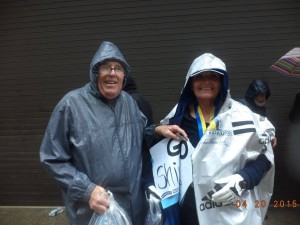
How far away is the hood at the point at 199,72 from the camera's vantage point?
2217 mm

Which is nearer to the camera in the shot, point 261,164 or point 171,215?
point 261,164

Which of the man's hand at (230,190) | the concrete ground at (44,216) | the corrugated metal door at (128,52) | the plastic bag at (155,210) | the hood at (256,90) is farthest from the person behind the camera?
the corrugated metal door at (128,52)

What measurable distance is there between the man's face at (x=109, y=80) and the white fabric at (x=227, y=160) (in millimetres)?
680

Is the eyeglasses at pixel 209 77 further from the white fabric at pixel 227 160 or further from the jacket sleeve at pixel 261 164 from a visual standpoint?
the jacket sleeve at pixel 261 164

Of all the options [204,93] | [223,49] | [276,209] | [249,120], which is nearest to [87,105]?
[204,93]

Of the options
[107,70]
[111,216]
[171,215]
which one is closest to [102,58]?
[107,70]

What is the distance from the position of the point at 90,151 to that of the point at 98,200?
31 centimetres

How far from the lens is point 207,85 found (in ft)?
7.38

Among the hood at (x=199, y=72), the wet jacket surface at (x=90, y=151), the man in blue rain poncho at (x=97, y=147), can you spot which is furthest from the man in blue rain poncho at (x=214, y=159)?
the wet jacket surface at (x=90, y=151)

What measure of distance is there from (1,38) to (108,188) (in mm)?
4568

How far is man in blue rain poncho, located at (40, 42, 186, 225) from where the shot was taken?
6.47 feet
